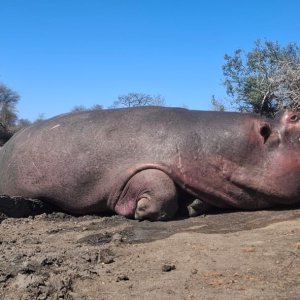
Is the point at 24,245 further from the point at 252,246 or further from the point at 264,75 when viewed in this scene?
the point at 264,75

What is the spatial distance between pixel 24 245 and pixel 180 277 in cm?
167

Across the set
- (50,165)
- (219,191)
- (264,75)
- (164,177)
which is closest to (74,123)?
(50,165)

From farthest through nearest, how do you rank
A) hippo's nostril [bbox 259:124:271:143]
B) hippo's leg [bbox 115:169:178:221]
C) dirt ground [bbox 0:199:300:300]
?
1. hippo's nostril [bbox 259:124:271:143]
2. hippo's leg [bbox 115:169:178:221]
3. dirt ground [bbox 0:199:300:300]

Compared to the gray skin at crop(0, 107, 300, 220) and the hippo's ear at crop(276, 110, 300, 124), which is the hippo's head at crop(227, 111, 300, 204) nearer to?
the gray skin at crop(0, 107, 300, 220)

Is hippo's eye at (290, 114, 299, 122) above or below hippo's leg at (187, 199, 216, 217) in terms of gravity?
above

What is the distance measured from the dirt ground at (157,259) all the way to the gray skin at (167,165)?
0.31 meters

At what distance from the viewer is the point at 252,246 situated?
4.29 metres

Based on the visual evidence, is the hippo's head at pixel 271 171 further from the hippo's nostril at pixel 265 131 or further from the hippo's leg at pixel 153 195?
the hippo's leg at pixel 153 195

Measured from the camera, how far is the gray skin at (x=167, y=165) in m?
5.91

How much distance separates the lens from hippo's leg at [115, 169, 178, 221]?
5730 millimetres

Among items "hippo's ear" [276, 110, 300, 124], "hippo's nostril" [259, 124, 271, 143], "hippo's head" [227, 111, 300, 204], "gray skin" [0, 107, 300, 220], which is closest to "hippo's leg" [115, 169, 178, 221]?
"gray skin" [0, 107, 300, 220]

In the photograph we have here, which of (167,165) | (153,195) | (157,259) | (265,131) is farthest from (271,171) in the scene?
(157,259)

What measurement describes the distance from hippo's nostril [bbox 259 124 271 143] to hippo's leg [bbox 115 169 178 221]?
3.65ft

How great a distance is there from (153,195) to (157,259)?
1.68 meters
